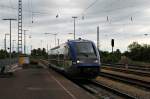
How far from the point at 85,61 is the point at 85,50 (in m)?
1.23

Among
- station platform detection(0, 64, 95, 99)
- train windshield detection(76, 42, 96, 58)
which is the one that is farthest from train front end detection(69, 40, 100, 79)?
station platform detection(0, 64, 95, 99)

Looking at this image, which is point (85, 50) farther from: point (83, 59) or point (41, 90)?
point (41, 90)

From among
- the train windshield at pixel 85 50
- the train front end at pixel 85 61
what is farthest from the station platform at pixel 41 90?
the train windshield at pixel 85 50

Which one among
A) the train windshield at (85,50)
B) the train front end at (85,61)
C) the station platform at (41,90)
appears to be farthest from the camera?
the train windshield at (85,50)

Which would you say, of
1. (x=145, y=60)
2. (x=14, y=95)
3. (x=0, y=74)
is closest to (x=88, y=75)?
(x=0, y=74)

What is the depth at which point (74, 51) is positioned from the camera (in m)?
29.9

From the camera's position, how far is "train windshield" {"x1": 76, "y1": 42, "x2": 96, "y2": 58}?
29.5m

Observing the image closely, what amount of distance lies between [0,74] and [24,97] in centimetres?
1744

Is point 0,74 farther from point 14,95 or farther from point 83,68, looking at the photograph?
point 14,95

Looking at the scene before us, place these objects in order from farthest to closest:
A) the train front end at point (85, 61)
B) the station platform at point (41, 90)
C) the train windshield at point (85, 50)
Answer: the train windshield at point (85, 50) < the train front end at point (85, 61) < the station platform at point (41, 90)

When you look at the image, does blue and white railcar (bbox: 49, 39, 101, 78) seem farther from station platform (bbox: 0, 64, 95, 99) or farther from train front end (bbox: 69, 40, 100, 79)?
station platform (bbox: 0, 64, 95, 99)

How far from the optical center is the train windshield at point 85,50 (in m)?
29.5

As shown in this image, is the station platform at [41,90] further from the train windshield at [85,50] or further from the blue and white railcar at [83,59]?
the train windshield at [85,50]

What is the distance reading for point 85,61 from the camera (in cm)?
2892
